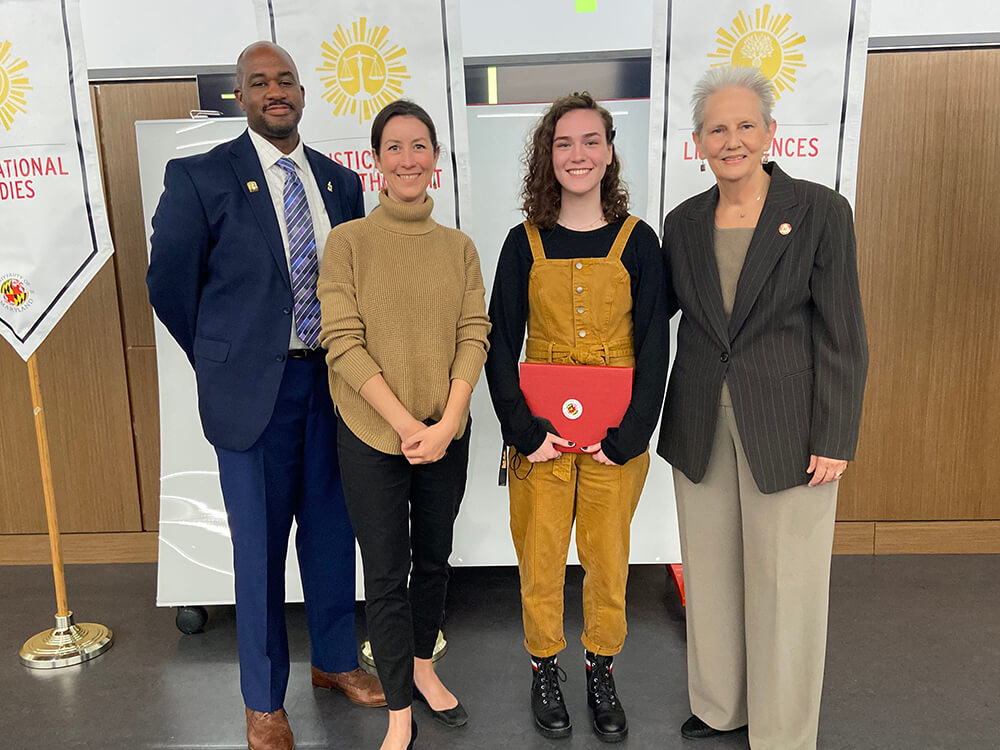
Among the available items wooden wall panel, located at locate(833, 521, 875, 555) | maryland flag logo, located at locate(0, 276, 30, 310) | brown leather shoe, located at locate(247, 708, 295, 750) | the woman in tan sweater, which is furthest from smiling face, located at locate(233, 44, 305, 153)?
wooden wall panel, located at locate(833, 521, 875, 555)

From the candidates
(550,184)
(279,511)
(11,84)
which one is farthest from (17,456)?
(550,184)

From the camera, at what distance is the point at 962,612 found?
2781mm

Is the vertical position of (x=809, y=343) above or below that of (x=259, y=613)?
above

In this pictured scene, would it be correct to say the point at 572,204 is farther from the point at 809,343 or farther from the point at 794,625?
the point at 794,625

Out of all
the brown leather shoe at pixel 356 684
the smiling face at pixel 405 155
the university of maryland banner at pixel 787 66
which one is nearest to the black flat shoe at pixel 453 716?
the brown leather shoe at pixel 356 684

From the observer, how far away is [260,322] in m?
1.97

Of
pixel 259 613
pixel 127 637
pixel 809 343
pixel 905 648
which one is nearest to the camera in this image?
pixel 809 343

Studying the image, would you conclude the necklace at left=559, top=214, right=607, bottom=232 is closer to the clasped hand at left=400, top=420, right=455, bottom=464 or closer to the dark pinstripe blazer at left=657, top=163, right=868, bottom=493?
the dark pinstripe blazer at left=657, top=163, right=868, bottom=493

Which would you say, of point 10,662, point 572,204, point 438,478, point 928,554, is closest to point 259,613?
point 438,478

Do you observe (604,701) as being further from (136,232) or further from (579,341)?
(136,232)

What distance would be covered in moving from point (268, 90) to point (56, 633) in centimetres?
210

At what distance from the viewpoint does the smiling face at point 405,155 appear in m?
1.85

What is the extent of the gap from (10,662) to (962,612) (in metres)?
3.50

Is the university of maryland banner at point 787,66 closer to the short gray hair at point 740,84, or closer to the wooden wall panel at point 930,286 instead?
the wooden wall panel at point 930,286
